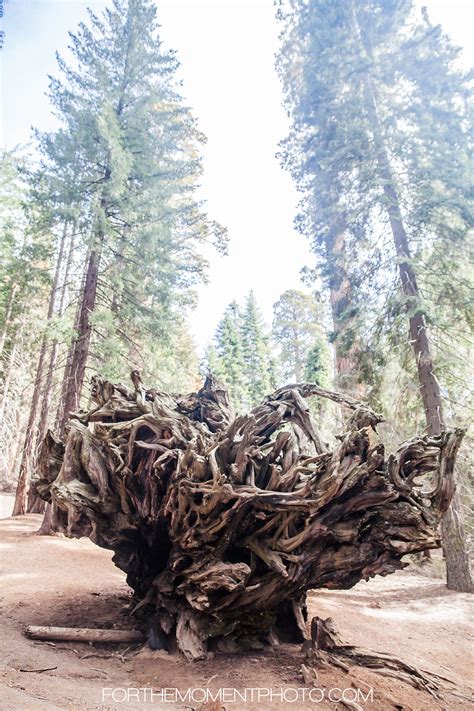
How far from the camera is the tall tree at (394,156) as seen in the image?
9.23m

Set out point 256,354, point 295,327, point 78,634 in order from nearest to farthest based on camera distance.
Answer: point 78,634 < point 295,327 < point 256,354

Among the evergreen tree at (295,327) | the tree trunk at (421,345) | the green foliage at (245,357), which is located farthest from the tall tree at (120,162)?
the green foliage at (245,357)

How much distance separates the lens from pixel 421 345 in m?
9.20

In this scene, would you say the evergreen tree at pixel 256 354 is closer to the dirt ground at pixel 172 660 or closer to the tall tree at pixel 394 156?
the tall tree at pixel 394 156

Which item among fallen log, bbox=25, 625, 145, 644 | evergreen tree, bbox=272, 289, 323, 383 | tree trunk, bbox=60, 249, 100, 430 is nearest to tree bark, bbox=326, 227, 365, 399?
tree trunk, bbox=60, 249, 100, 430

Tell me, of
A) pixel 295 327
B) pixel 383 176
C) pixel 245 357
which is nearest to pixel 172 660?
pixel 383 176

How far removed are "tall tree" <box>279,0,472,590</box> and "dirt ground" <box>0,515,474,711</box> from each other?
8.98 feet

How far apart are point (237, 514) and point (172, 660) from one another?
1.43 m

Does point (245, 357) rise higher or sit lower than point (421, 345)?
higher

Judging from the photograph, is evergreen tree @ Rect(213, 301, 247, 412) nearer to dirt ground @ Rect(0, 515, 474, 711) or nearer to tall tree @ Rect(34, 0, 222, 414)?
tall tree @ Rect(34, 0, 222, 414)

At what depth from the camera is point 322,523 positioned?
3633 mm

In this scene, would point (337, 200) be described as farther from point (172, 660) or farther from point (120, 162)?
point (172, 660)

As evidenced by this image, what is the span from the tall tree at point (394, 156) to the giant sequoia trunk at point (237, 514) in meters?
5.43

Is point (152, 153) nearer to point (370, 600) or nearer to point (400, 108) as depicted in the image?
point (400, 108)
